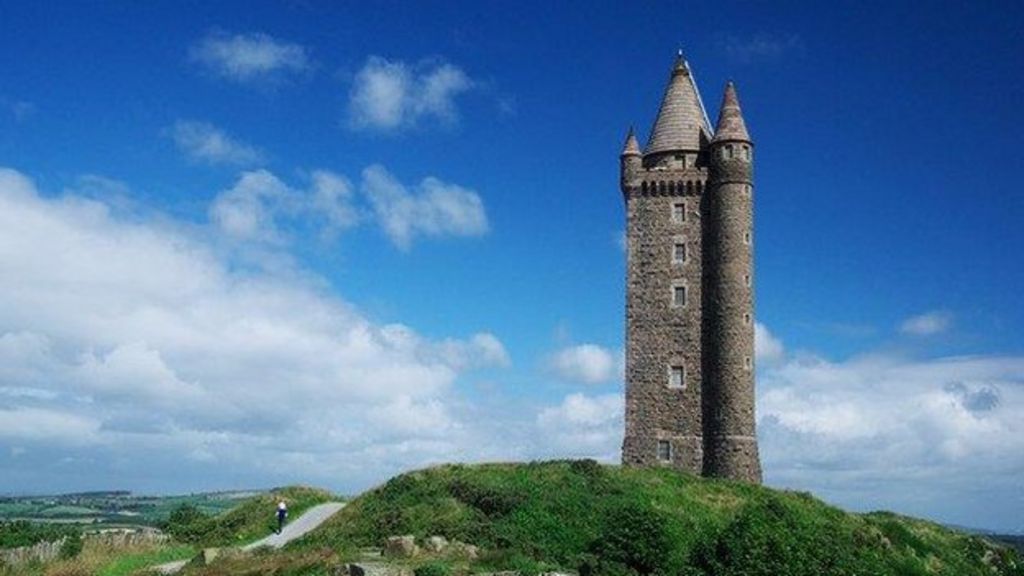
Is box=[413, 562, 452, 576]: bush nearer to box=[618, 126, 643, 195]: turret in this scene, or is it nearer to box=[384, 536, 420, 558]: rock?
box=[384, 536, 420, 558]: rock

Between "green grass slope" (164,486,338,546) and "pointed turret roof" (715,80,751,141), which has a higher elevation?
"pointed turret roof" (715,80,751,141)

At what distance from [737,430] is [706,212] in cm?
1227

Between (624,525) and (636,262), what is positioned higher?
(636,262)

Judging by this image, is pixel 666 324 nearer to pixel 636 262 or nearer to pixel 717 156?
pixel 636 262

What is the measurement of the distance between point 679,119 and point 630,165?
4109 mm

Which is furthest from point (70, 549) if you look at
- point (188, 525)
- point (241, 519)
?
point (241, 519)

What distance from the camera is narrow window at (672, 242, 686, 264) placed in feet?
176

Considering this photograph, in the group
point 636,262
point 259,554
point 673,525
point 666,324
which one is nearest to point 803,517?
point 673,525

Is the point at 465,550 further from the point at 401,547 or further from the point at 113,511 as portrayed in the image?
the point at 113,511

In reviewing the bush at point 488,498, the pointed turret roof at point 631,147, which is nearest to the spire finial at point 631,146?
the pointed turret roof at point 631,147

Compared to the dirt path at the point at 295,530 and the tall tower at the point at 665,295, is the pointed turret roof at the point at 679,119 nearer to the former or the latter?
the tall tower at the point at 665,295

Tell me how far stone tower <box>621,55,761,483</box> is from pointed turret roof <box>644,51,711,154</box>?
0.43ft

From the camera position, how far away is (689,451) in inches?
2039

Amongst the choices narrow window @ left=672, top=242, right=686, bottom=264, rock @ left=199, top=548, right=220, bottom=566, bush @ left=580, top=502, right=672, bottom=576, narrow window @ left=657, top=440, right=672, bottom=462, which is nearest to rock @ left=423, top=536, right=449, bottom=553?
bush @ left=580, top=502, right=672, bottom=576
